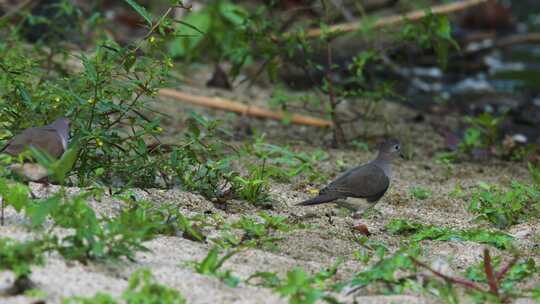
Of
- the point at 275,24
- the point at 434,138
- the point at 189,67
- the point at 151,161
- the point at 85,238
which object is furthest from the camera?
the point at 189,67

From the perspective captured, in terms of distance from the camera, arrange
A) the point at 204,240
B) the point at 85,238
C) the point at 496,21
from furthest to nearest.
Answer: the point at 496,21, the point at 204,240, the point at 85,238

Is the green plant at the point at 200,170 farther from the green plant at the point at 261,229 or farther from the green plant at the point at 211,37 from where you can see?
the green plant at the point at 211,37

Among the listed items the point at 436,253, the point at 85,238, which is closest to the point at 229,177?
the point at 436,253

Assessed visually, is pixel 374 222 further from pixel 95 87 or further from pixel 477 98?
pixel 477 98

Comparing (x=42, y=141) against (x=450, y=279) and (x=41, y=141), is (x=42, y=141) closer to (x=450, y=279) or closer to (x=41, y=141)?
(x=41, y=141)

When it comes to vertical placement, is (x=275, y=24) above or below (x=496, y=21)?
above

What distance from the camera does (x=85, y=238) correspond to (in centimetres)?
326

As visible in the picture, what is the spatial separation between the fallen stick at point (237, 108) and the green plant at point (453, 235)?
9.59 ft

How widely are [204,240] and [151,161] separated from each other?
2.74 feet

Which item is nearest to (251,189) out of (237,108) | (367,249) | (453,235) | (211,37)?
(367,249)

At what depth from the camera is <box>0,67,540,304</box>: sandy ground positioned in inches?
125

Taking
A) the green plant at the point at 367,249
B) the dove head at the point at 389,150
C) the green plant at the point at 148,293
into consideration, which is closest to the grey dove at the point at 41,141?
the green plant at the point at 148,293

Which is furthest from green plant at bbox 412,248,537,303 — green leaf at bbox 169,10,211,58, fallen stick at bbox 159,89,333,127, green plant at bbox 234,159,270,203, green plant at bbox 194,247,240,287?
green leaf at bbox 169,10,211,58

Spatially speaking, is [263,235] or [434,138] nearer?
[263,235]
